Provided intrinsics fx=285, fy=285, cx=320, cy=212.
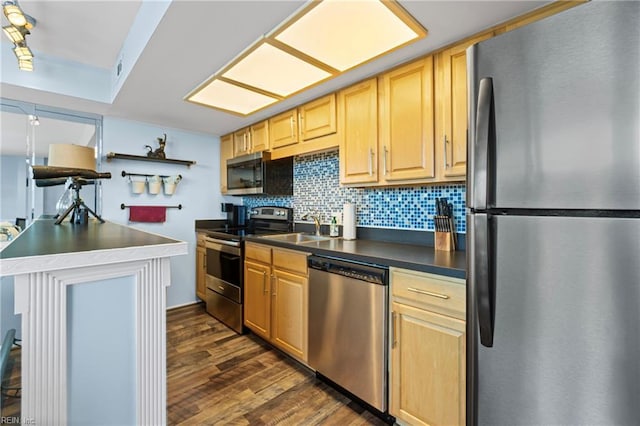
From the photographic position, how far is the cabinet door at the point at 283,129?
2.62 metres

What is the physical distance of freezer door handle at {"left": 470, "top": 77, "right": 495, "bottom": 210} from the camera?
922 mm

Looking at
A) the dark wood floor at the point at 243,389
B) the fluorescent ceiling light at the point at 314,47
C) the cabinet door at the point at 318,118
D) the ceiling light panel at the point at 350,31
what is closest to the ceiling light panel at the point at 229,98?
the fluorescent ceiling light at the point at 314,47

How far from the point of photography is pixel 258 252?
2490 millimetres

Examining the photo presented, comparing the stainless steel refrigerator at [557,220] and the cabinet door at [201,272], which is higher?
the stainless steel refrigerator at [557,220]

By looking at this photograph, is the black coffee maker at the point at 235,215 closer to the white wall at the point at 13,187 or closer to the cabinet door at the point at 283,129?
the cabinet door at the point at 283,129

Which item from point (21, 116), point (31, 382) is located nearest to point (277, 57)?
point (31, 382)

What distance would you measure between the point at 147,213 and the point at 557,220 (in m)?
3.58

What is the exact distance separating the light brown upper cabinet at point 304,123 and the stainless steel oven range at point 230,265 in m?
0.81

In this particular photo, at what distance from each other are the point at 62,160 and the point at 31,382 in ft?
4.80

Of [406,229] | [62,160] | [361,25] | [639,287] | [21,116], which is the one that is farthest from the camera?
[21,116]

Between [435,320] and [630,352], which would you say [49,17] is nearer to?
[435,320]

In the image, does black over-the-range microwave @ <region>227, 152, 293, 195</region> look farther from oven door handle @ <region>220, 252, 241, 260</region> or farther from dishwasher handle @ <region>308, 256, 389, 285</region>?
dishwasher handle @ <region>308, 256, 389, 285</region>

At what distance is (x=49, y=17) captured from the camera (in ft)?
6.21

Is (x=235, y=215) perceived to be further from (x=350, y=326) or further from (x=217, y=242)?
(x=350, y=326)
